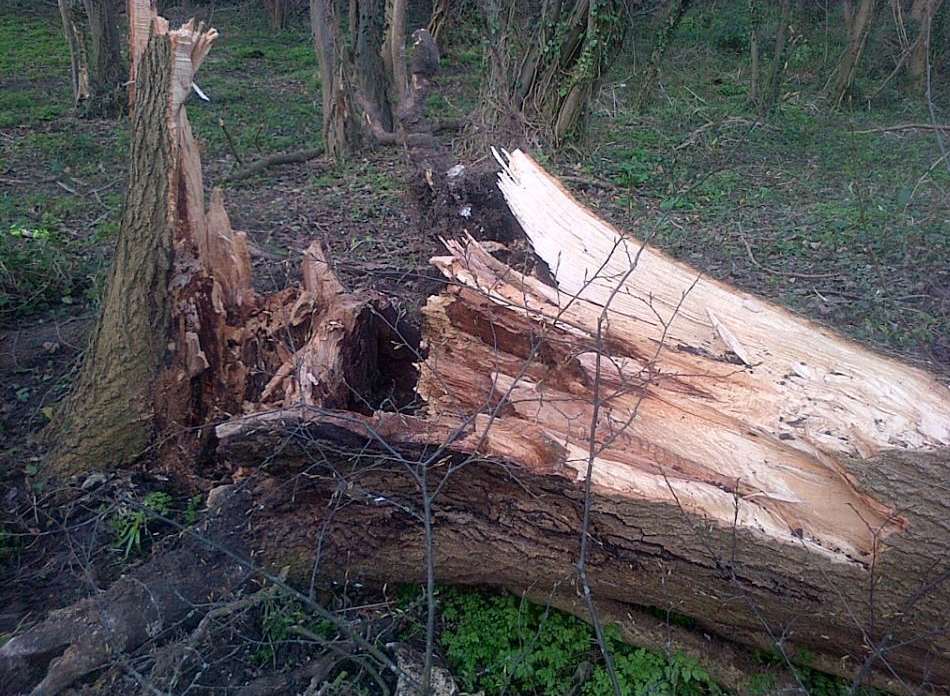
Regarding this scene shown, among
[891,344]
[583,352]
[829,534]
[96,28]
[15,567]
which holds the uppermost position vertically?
[96,28]

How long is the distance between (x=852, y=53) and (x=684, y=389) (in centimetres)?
790

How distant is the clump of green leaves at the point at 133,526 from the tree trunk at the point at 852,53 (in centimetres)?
857

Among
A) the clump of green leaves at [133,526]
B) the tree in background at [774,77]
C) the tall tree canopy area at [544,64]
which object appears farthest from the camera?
the tree in background at [774,77]

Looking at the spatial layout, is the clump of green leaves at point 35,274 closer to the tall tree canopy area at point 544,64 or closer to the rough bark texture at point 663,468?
the rough bark texture at point 663,468

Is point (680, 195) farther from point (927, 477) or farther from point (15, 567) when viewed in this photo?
point (15, 567)

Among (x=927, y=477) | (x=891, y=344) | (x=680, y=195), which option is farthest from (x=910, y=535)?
(x=680, y=195)

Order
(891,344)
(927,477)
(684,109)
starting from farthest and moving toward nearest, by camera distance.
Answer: (684,109) < (891,344) < (927,477)

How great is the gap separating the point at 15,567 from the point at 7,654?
582 millimetres

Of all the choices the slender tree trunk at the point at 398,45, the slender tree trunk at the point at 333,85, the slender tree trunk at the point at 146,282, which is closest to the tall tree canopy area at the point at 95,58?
the slender tree trunk at the point at 333,85

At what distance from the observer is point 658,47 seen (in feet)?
26.3

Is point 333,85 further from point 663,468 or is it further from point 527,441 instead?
point 663,468

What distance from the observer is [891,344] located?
387 centimetres

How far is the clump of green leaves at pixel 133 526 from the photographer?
8.59ft

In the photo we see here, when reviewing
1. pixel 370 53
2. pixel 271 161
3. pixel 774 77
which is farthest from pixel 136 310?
pixel 774 77
